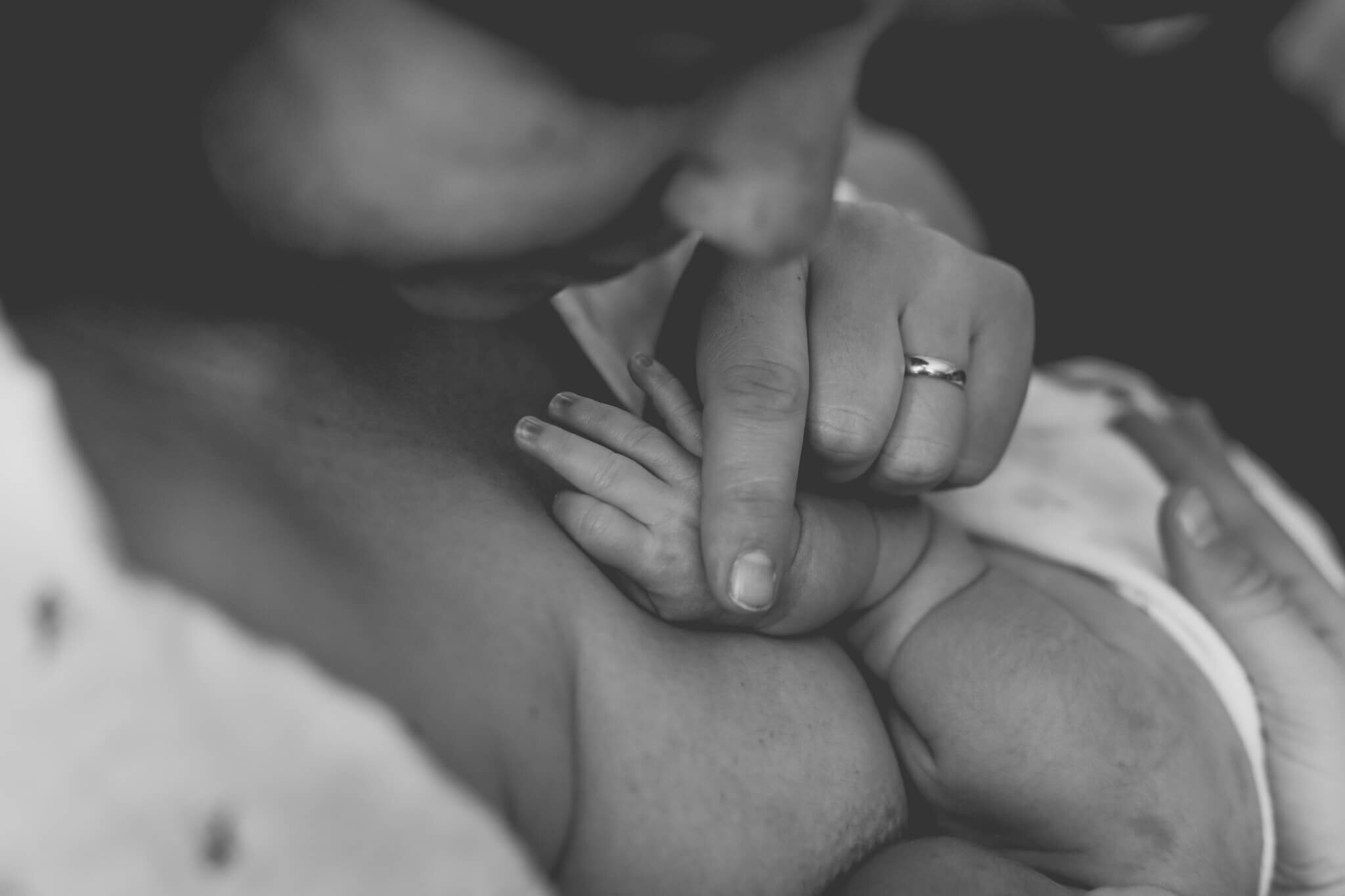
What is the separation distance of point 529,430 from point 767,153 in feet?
0.71

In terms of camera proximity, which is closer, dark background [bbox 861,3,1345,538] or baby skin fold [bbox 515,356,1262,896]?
baby skin fold [bbox 515,356,1262,896]

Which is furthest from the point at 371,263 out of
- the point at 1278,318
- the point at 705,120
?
the point at 1278,318

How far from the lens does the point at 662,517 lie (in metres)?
0.63

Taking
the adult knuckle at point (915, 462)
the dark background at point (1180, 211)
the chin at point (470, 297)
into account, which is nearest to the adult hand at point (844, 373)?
the adult knuckle at point (915, 462)

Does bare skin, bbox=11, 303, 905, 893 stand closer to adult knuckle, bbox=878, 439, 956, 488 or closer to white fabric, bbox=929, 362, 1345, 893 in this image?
adult knuckle, bbox=878, 439, 956, 488

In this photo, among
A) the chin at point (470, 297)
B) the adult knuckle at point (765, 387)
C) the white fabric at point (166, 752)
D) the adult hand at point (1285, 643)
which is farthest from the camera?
the adult hand at point (1285, 643)

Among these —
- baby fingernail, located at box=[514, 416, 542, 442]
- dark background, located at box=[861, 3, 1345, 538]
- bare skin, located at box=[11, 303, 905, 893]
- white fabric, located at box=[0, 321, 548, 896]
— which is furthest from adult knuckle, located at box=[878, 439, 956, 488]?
dark background, located at box=[861, 3, 1345, 538]

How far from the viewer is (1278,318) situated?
1.40 m

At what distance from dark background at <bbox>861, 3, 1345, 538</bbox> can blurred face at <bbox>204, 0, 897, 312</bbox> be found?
1062 mm

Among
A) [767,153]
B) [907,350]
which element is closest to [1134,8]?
[907,350]

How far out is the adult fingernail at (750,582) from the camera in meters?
0.59

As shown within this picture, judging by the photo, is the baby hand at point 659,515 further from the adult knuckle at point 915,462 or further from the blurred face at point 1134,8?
the blurred face at point 1134,8

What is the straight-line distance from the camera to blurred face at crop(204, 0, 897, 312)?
45cm

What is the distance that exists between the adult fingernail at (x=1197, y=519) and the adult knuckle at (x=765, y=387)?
425mm
